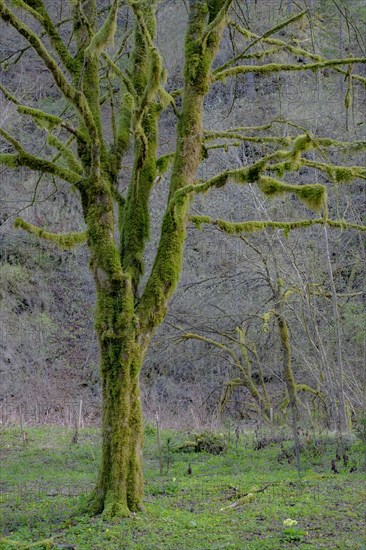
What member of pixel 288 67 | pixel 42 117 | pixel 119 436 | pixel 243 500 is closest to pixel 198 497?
pixel 243 500

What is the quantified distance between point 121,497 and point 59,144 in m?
4.27

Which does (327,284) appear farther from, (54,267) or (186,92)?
(54,267)

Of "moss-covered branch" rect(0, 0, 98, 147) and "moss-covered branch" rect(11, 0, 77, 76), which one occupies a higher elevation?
"moss-covered branch" rect(11, 0, 77, 76)

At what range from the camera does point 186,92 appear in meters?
7.71

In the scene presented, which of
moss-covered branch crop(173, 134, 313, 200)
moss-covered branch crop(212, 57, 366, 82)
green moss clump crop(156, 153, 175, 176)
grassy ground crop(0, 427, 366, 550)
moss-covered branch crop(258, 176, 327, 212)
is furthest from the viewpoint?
green moss clump crop(156, 153, 175, 176)

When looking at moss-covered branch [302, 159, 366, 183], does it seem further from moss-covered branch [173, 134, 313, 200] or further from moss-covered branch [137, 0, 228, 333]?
moss-covered branch [137, 0, 228, 333]

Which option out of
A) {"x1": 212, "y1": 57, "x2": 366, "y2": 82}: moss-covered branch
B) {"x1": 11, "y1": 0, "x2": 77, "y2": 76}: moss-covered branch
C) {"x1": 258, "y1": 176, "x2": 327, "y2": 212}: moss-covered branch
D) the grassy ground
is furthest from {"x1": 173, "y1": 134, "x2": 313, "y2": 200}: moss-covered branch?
the grassy ground

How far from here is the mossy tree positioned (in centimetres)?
662

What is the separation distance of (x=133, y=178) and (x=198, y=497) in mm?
3909

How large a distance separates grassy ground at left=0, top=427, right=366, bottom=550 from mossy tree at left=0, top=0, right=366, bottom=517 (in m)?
0.59

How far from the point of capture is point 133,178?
7699 millimetres

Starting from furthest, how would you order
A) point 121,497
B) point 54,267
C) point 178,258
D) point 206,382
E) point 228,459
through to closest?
point 54,267
point 206,382
point 228,459
point 178,258
point 121,497

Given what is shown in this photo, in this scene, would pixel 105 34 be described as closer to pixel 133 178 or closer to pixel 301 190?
pixel 133 178

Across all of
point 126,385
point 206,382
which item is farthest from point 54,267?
point 126,385
